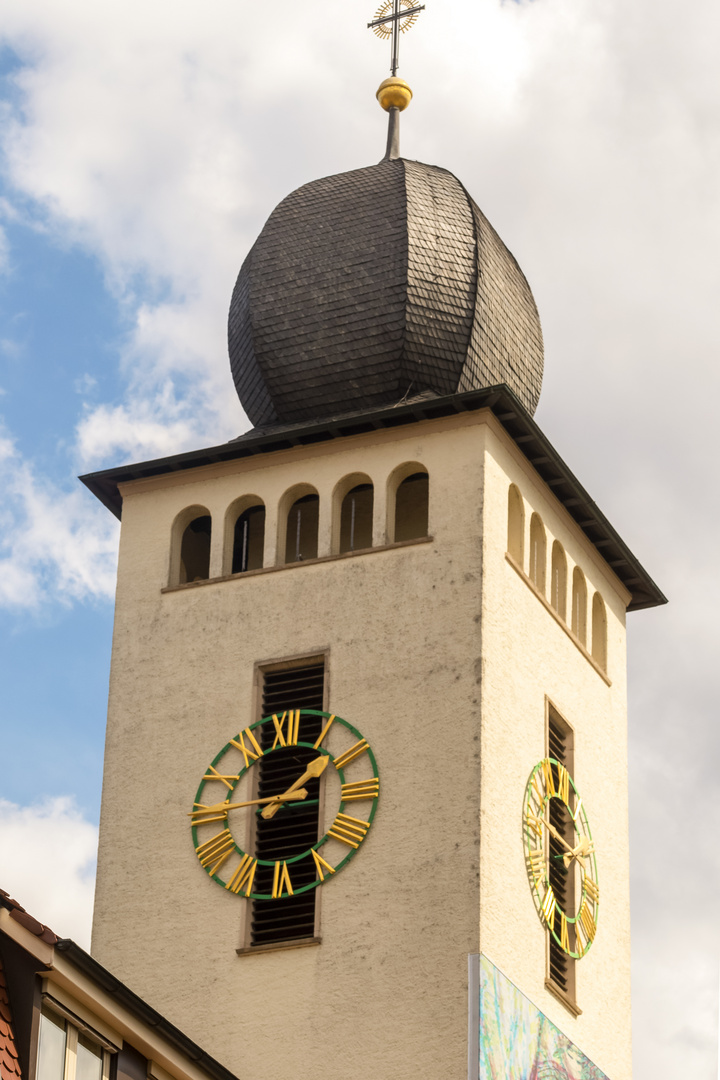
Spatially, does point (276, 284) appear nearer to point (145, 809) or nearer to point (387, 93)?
point (387, 93)

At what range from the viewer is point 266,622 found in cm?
2748

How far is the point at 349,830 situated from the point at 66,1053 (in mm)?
7448

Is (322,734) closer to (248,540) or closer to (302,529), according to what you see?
(302,529)

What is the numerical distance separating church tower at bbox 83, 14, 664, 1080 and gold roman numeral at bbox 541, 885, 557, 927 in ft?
0.12

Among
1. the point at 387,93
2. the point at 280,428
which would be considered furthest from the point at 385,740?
the point at 387,93

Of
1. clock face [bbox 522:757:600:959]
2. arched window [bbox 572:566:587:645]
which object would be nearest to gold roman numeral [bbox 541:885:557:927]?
clock face [bbox 522:757:600:959]

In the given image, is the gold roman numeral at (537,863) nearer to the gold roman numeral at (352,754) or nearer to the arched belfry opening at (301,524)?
the gold roman numeral at (352,754)

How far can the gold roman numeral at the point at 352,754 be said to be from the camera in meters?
26.2

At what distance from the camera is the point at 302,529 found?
93.4ft

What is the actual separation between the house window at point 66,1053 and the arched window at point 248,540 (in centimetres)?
987

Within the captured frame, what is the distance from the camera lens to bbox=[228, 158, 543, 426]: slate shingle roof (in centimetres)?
2914

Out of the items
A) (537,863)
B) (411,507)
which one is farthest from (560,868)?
(411,507)

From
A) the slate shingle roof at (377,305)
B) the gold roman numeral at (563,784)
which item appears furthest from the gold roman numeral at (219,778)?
the slate shingle roof at (377,305)

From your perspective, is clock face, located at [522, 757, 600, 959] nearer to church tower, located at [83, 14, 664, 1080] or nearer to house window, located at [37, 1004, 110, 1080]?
church tower, located at [83, 14, 664, 1080]
